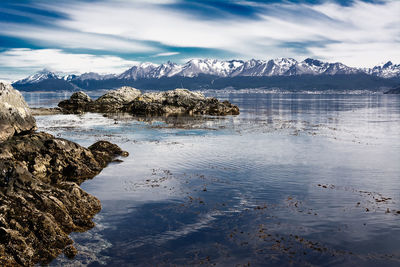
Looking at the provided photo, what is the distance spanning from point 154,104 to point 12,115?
193 ft

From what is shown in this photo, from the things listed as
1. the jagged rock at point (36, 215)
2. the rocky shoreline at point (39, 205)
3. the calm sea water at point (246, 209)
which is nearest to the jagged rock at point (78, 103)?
the calm sea water at point (246, 209)

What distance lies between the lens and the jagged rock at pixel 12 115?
1169 inches

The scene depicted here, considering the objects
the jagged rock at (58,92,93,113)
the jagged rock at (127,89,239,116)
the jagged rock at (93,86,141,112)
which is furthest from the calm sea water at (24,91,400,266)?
the jagged rock at (58,92,93,113)

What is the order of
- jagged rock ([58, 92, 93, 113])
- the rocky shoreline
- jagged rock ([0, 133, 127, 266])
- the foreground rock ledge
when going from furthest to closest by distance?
jagged rock ([58, 92, 93, 113]) → the foreground rock ledge → the rocky shoreline → jagged rock ([0, 133, 127, 266])

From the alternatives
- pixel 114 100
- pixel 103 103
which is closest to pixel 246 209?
pixel 103 103

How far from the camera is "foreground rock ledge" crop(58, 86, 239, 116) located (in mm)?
87688

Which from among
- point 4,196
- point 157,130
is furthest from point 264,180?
point 157,130

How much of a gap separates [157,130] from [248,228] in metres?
37.2

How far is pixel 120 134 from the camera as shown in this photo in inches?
1829

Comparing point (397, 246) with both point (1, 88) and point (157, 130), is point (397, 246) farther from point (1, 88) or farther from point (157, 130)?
point (157, 130)

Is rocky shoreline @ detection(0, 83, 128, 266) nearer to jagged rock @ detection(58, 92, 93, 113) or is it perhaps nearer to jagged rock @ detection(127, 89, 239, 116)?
jagged rock @ detection(127, 89, 239, 116)

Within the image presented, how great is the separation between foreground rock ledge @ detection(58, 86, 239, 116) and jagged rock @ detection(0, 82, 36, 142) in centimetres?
5024

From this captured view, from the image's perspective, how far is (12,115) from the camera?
31.5m

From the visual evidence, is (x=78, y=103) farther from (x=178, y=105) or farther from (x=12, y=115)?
(x=12, y=115)
